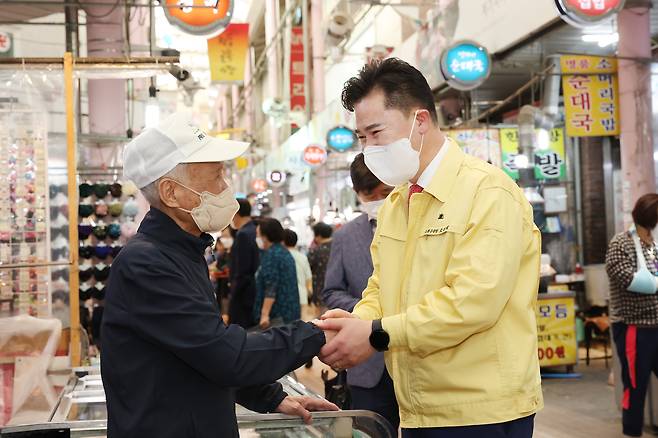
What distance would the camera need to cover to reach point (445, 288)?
6.63 ft

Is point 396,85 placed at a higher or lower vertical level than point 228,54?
lower

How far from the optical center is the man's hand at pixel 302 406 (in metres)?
2.53

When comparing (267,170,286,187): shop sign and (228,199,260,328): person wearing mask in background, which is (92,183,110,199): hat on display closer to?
(228,199,260,328): person wearing mask in background

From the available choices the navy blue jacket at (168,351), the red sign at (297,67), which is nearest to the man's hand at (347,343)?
the navy blue jacket at (168,351)

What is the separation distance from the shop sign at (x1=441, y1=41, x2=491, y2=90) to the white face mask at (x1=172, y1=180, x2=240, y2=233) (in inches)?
311

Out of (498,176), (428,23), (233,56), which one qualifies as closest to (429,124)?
(498,176)

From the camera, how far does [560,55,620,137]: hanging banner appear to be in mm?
9695

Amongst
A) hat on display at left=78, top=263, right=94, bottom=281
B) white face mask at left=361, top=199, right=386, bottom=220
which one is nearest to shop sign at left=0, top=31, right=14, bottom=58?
hat on display at left=78, top=263, right=94, bottom=281

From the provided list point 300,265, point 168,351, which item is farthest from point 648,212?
point 300,265

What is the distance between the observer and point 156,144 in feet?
7.11

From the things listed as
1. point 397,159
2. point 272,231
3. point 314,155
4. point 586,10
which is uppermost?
point 586,10

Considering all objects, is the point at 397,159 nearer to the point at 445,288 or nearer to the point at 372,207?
the point at 445,288

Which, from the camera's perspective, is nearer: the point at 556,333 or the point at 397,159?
the point at 397,159

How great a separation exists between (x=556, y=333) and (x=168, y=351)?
755 cm
